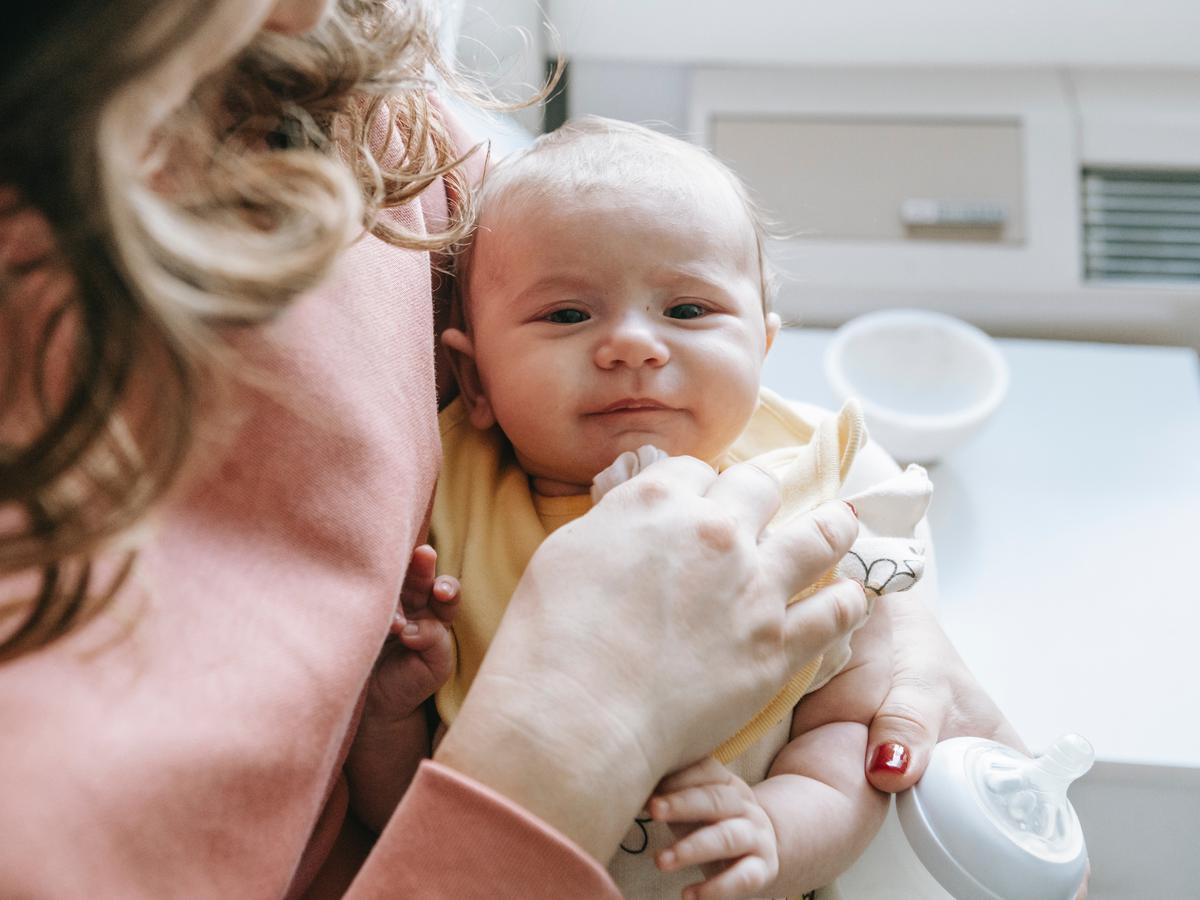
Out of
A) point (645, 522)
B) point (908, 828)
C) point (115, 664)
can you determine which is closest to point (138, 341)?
point (115, 664)

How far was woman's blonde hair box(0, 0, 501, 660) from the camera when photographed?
41cm

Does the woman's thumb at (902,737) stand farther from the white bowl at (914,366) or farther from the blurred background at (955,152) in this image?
the blurred background at (955,152)

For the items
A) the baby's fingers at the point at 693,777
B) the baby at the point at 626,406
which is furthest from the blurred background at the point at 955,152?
the baby's fingers at the point at 693,777

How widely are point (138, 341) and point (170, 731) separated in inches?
6.7

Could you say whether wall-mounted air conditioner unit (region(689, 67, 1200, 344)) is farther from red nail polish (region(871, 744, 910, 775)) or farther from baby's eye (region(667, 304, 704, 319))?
red nail polish (region(871, 744, 910, 775))

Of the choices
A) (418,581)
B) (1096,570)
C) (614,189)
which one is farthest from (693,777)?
(1096,570)

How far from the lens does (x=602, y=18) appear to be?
150 centimetres

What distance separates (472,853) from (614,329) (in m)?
0.41

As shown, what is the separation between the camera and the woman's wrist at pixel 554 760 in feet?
1.75

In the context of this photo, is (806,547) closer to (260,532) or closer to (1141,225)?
(260,532)

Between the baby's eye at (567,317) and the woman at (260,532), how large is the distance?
15 centimetres

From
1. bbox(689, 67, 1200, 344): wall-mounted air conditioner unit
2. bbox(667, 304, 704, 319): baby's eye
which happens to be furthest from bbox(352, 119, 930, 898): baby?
bbox(689, 67, 1200, 344): wall-mounted air conditioner unit

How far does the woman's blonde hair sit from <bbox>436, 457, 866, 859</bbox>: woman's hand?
202 millimetres

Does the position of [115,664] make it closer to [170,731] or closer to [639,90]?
[170,731]
